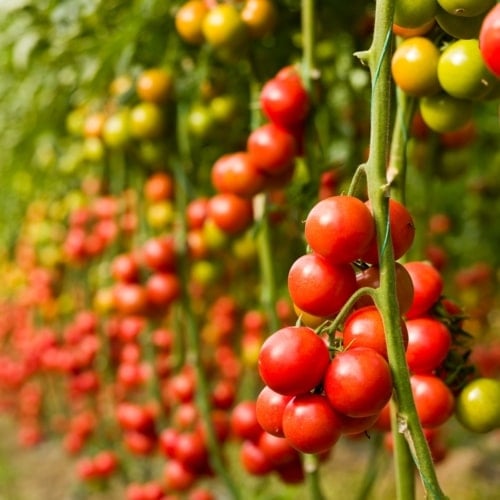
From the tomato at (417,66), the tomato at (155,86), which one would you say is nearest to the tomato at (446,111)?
the tomato at (417,66)

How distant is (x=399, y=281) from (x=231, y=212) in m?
0.46

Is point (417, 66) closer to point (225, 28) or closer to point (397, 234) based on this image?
point (397, 234)

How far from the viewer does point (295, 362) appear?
1.36 ft

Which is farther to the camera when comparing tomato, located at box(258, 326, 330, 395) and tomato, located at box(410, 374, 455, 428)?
tomato, located at box(410, 374, 455, 428)

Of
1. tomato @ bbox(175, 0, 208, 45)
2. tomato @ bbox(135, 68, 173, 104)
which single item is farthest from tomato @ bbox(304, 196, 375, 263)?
tomato @ bbox(135, 68, 173, 104)

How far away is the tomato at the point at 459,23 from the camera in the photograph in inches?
19.7

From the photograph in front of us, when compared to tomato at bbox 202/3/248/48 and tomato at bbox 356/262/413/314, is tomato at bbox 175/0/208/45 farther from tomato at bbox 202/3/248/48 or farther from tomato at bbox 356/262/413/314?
tomato at bbox 356/262/413/314

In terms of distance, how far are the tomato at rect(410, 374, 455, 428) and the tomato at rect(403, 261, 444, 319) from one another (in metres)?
0.05

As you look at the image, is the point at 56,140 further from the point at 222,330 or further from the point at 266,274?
the point at 266,274

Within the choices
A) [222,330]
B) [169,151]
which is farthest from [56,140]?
[169,151]

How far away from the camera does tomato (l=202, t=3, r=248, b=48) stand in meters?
0.85

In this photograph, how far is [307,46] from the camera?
79 cm

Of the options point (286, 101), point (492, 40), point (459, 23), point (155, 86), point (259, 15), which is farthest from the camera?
point (155, 86)

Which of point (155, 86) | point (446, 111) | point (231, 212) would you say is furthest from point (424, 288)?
point (155, 86)
